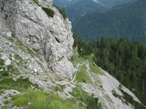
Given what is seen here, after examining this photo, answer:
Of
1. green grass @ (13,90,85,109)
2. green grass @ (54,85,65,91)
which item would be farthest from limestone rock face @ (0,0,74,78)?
green grass @ (13,90,85,109)

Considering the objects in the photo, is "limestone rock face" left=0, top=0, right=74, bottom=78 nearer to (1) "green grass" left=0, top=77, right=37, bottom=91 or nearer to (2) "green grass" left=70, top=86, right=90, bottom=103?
(2) "green grass" left=70, top=86, right=90, bottom=103

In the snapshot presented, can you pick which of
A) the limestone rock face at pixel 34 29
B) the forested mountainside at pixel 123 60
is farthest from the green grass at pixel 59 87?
the forested mountainside at pixel 123 60

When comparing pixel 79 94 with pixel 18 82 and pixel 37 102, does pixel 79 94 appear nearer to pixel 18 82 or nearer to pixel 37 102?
pixel 18 82

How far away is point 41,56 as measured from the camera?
73.1 meters

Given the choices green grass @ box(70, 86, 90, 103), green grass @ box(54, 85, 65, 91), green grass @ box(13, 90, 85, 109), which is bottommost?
green grass @ box(70, 86, 90, 103)

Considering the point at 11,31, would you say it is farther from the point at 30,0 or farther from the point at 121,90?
the point at 121,90

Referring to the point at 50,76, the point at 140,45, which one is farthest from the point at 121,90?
the point at 140,45

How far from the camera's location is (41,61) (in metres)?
69.8

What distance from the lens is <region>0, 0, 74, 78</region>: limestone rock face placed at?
73625 mm

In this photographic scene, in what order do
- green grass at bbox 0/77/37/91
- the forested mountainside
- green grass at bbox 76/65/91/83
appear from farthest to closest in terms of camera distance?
the forested mountainside
green grass at bbox 76/65/91/83
green grass at bbox 0/77/37/91

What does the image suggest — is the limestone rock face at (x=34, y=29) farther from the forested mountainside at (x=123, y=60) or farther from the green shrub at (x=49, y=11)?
the forested mountainside at (x=123, y=60)

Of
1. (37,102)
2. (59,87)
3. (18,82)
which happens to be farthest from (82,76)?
(37,102)

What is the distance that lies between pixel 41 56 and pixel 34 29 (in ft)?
27.2

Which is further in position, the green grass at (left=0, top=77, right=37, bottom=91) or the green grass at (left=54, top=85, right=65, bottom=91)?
the green grass at (left=54, top=85, right=65, bottom=91)
